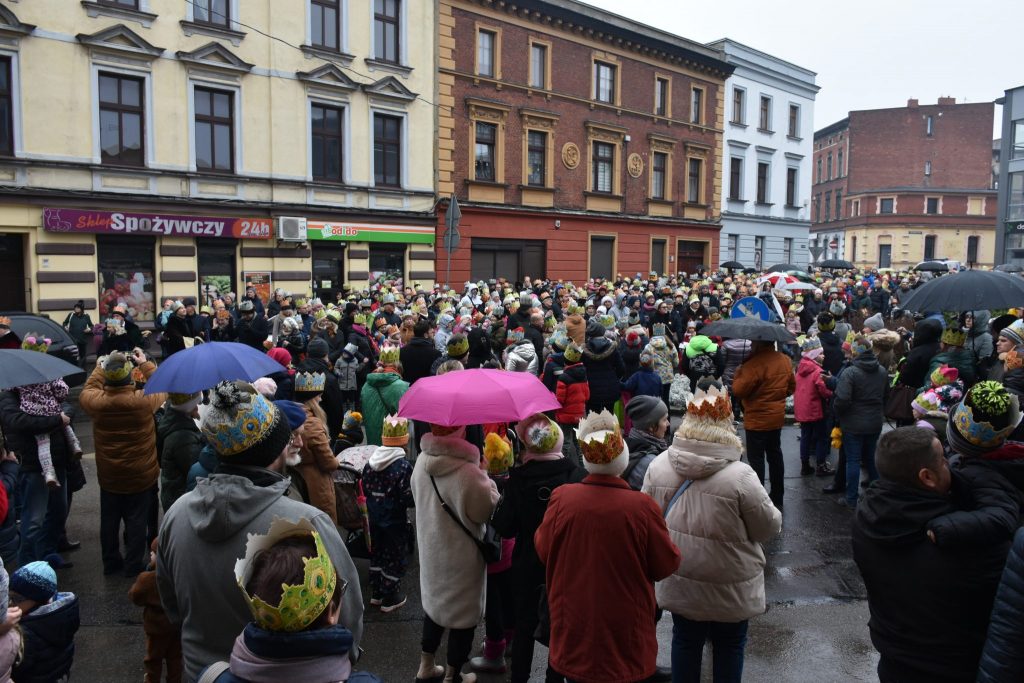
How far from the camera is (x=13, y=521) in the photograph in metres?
4.63

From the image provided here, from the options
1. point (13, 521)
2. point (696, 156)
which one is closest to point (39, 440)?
point (13, 521)

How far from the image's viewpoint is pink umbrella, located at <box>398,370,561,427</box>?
4352 millimetres

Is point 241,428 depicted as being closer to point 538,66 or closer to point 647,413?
point 647,413

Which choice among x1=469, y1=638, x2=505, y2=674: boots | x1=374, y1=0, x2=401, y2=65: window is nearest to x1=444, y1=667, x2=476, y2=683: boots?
x1=469, y1=638, x2=505, y2=674: boots

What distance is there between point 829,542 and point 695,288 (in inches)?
636

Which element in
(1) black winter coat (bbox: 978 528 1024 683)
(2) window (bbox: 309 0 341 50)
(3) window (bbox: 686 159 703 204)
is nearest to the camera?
(1) black winter coat (bbox: 978 528 1024 683)

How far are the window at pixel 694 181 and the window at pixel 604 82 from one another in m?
5.65

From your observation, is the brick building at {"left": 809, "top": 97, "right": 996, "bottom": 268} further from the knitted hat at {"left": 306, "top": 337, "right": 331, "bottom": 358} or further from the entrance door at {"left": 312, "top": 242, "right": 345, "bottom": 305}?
the knitted hat at {"left": 306, "top": 337, "right": 331, "bottom": 358}

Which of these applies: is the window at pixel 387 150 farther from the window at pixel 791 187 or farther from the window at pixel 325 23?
the window at pixel 791 187

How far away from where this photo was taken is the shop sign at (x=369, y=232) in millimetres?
21125

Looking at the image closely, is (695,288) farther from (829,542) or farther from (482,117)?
(829,542)

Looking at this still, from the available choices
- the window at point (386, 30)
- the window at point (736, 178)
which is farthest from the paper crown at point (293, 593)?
the window at point (736, 178)

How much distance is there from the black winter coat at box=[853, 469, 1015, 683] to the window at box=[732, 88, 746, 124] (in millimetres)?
34508

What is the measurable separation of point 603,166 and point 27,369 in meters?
26.0
